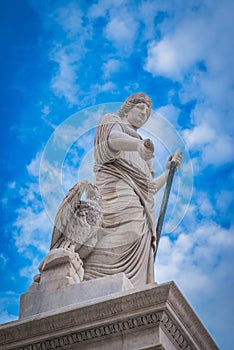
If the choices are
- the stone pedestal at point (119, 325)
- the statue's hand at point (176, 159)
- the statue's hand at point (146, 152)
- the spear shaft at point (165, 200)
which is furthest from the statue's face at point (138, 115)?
the stone pedestal at point (119, 325)

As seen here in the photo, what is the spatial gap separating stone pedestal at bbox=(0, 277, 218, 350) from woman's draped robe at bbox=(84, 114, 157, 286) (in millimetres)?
1447

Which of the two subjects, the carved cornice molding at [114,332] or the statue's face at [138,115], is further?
the statue's face at [138,115]

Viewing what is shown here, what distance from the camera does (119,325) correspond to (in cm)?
833

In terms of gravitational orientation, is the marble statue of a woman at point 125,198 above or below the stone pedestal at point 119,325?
above

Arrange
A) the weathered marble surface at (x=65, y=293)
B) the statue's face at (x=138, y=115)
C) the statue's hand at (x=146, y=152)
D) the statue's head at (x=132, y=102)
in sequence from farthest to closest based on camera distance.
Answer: the statue's head at (x=132, y=102) → the statue's face at (x=138, y=115) → the statue's hand at (x=146, y=152) → the weathered marble surface at (x=65, y=293)

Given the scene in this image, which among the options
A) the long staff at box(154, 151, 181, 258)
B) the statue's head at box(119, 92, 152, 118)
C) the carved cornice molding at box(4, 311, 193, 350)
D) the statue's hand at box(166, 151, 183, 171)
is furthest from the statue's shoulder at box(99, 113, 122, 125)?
the carved cornice molding at box(4, 311, 193, 350)

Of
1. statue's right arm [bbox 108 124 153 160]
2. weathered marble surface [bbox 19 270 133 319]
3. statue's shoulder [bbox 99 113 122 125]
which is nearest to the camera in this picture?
weathered marble surface [bbox 19 270 133 319]

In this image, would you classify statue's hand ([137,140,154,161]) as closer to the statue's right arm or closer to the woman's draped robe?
the statue's right arm

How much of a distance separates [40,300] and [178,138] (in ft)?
11.8

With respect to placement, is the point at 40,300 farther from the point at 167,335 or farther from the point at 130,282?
the point at 167,335

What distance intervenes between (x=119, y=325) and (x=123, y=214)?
266 centimetres

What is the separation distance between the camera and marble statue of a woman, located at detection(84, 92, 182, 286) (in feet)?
33.6

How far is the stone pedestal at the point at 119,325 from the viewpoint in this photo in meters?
8.19

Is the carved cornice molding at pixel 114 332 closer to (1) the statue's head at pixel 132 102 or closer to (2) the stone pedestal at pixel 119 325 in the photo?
(2) the stone pedestal at pixel 119 325
